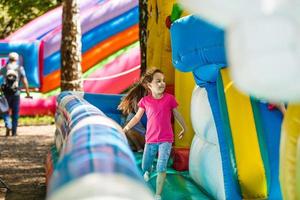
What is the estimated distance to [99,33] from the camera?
41.8ft

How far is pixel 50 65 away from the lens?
12594 millimetres

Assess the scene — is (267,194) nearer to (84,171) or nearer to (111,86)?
(84,171)

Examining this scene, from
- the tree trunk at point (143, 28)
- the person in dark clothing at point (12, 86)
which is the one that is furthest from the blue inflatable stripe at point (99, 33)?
the tree trunk at point (143, 28)

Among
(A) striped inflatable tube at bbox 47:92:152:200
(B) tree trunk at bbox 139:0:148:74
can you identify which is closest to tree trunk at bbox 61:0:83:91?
(B) tree trunk at bbox 139:0:148:74

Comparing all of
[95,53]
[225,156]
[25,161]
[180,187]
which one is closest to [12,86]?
[25,161]

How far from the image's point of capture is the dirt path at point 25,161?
6.51m

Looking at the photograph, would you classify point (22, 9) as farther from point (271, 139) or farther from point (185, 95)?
point (271, 139)

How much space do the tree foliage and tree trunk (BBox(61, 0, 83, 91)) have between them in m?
5.45

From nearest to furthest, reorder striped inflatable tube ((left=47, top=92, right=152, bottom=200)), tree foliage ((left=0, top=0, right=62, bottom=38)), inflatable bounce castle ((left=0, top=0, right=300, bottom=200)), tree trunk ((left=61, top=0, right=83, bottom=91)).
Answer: striped inflatable tube ((left=47, top=92, right=152, bottom=200)) → inflatable bounce castle ((left=0, top=0, right=300, bottom=200)) → tree trunk ((left=61, top=0, right=83, bottom=91)) → tree foliage ((left=0, top=0, right=62, bottom=38))

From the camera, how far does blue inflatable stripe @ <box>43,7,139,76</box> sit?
12594 millimetres

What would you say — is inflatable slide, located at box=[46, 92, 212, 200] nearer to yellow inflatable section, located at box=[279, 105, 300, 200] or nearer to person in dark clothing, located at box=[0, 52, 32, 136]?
yellow inflatable section, located at box=[279, 105, 300, 200]

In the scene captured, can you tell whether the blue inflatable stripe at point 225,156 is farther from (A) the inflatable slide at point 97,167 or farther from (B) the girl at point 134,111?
(B) the girl at point 134,111

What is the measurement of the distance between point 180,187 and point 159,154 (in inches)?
10.4

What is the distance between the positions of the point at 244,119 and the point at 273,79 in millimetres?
2043
